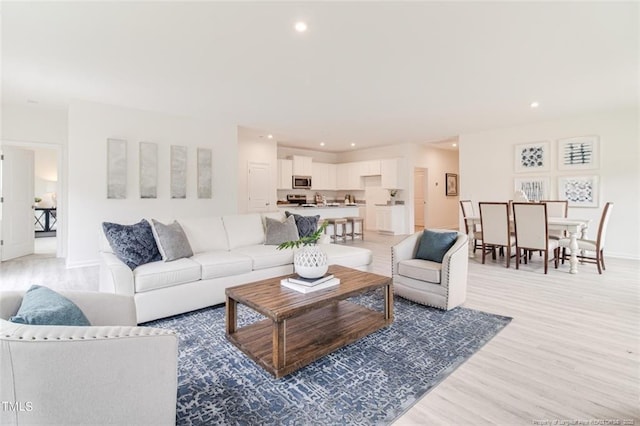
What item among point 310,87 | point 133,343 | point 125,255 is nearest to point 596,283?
point 310,87

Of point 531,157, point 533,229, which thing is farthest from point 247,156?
point 531,157

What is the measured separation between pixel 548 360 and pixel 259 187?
259 inches

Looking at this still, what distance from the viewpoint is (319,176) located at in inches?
401

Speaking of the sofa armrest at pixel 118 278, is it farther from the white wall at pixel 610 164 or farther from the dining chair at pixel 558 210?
the white wall at pixel 610 164

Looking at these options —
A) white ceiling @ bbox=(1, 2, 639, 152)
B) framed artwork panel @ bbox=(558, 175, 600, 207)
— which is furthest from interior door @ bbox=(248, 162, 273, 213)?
framed artwork panel @ bbox=(558, 175, 600, 207)

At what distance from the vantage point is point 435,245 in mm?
3357

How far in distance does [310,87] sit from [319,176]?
19.3ft

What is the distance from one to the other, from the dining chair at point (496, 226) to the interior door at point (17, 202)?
8.23 meters

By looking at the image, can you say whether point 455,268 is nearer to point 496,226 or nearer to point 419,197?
point 496,226

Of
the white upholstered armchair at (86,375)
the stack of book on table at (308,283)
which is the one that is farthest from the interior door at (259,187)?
the white upholstered armchair at (86,375)

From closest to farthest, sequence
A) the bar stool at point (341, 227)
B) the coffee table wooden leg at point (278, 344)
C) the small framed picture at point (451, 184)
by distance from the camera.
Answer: the coffee table wooden leg at point (278, 344) → the bar stool at point (341, 227) → the small framed picture at point (451, 184)

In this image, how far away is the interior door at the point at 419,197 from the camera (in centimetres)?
990

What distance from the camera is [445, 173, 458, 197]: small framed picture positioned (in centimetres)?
1045

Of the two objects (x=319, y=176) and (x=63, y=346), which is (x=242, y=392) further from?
(x=319, y=176)
